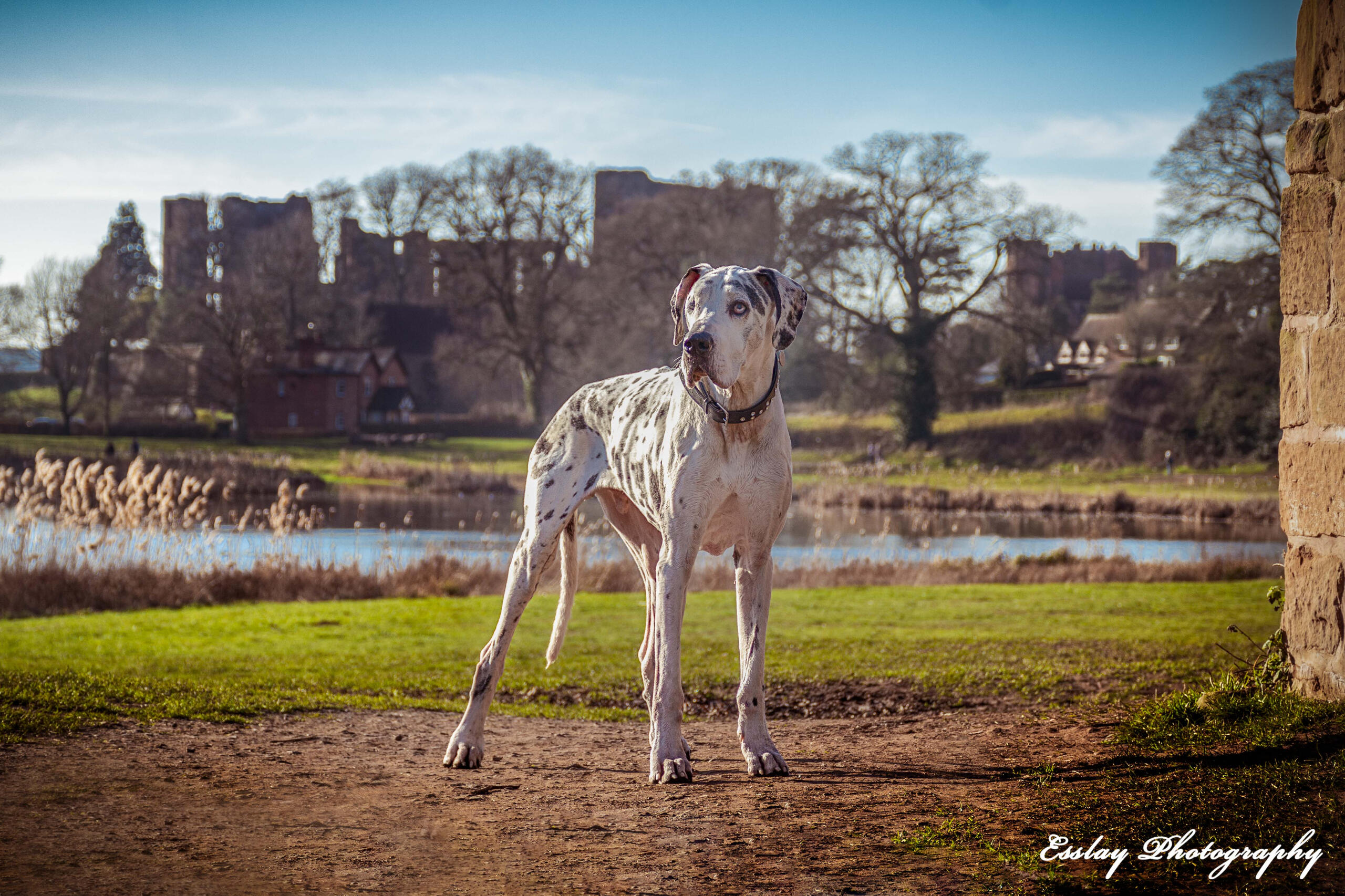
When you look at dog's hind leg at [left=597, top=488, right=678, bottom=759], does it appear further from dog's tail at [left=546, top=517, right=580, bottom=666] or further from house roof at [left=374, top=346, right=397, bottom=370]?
house roof at [left=374, top=346, right=397, bottom=370]

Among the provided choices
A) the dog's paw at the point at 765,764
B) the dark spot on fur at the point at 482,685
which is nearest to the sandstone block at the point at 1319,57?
the dog's paw at the point at 765,764

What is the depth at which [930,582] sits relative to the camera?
62.7 feet

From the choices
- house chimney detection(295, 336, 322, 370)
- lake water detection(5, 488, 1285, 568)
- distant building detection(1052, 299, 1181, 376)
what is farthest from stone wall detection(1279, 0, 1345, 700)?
house chimney detection(295, 336, 322, 370)

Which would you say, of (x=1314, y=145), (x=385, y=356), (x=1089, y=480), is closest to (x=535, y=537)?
(x=1314, y=145)

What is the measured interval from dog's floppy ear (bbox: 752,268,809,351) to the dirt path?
6.95 ft

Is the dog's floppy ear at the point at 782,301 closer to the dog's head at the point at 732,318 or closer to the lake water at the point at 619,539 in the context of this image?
the dog's head at the point at 732,318

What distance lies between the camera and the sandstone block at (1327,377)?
559 centimetres

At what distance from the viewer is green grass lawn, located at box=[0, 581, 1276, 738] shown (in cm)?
864

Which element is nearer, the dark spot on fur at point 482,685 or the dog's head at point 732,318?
the dog's head at point 732,318

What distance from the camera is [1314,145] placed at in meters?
5.88

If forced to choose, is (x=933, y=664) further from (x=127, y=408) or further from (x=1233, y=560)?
(x=127, y=408)

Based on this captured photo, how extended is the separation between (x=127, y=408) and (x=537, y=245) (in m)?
26.3

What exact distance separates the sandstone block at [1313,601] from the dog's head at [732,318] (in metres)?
2.70

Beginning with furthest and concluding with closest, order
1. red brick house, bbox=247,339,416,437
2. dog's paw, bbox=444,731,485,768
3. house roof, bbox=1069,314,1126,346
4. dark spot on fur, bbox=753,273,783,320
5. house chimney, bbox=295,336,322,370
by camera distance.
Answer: house roof, bbox=1069,314,1126,346 → house chimney, bbox=295,336,322,370 → red brick house, bbox=247,339,416,437 → dog's paw, bbox=444,731,485,768 → dark spot on fur, bbox=753,273,783,320
